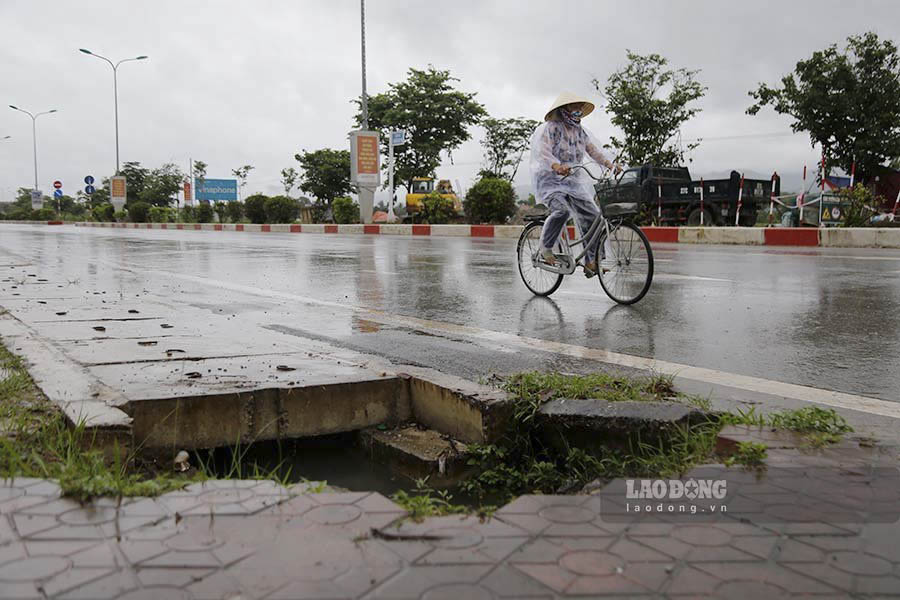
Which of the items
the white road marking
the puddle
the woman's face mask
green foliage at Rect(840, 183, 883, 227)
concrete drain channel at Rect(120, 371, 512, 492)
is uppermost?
the woman's face mask

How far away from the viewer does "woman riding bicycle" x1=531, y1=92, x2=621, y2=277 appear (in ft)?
20.4

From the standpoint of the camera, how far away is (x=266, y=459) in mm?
2928

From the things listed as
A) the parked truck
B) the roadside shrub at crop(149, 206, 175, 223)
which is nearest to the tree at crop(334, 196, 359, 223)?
the parked truck

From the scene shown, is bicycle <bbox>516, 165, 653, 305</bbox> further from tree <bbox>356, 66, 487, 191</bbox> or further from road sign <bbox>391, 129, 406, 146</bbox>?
tree <bbox>356, 66, 487, 191</bbox>

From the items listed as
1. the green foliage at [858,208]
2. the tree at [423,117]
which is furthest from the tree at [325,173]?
the green foliage at [858,208]

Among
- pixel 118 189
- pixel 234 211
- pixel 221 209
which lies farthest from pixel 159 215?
pixel 234 211

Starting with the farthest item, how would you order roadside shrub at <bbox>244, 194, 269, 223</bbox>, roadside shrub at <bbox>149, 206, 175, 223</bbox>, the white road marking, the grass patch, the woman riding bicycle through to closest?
roadside shrub at <bbox>149, 206, 175, 223</bbox> → roadside shrub at <bbox>244, 194, 269, 223</bbox> → the woman riding bicycle → the white road marking → the grass patch

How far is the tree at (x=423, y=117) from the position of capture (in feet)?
149

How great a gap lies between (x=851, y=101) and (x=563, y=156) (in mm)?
20714

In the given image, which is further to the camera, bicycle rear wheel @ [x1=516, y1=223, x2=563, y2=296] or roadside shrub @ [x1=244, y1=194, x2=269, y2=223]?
roadside shrub @ [x1=244, y1=194, x2=269, y2=223]

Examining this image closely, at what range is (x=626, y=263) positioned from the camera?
239 inches

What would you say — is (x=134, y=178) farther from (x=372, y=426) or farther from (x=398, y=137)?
(x=372, y=426)

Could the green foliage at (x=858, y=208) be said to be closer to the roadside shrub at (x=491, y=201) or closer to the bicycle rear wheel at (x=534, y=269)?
the roadside shrub at (x=491, y=201)

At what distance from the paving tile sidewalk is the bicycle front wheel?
411 centimetres
